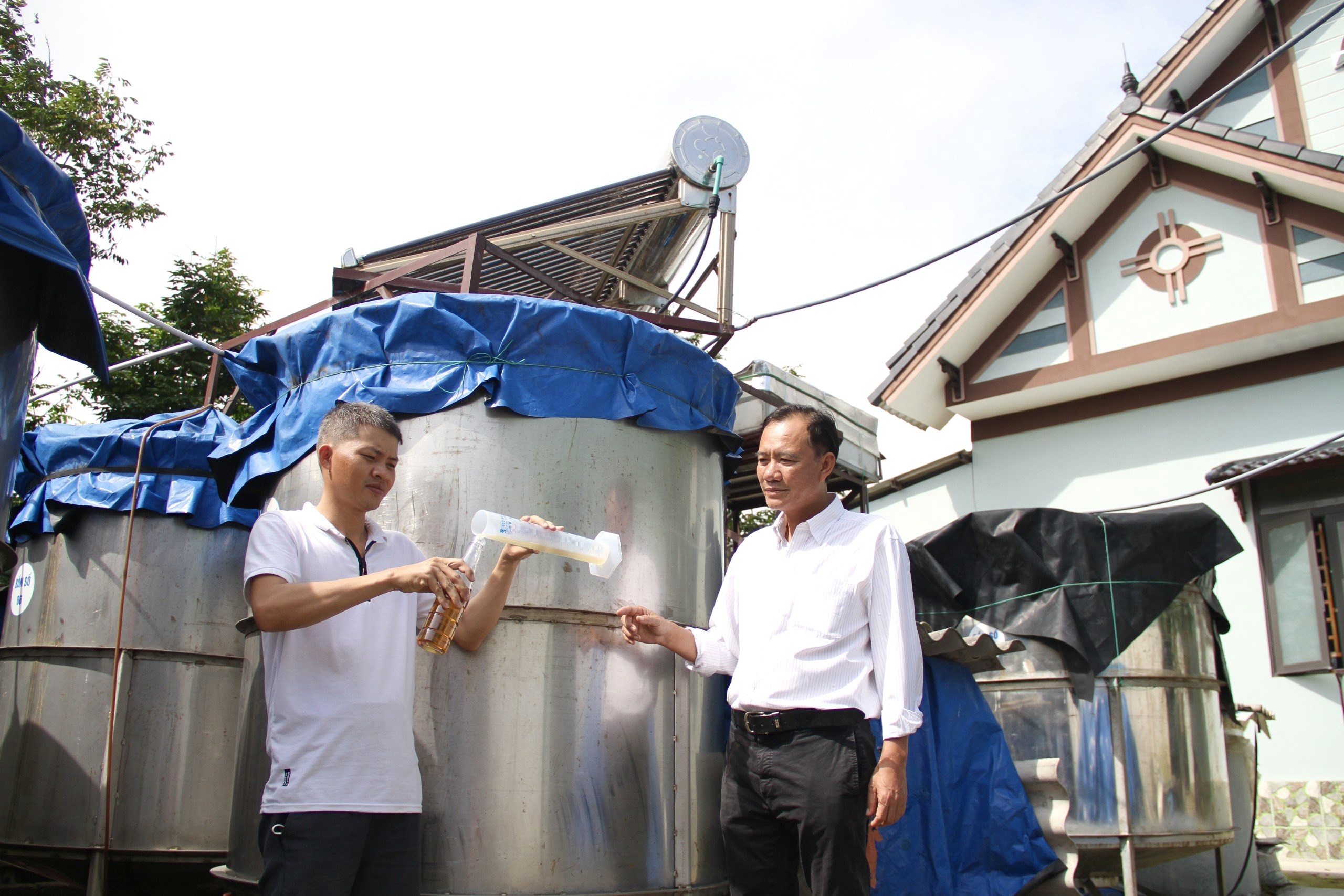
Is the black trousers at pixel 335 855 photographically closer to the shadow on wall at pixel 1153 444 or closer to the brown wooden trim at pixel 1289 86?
the shadow on wall at pixel 1153 444

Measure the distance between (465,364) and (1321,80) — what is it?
11377 mm

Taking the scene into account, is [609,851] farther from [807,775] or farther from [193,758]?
[193,758]

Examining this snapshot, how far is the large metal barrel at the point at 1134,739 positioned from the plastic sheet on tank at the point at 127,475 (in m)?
4.36

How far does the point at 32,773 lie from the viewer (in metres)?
5.31

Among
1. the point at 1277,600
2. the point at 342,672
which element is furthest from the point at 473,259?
the point at 1277,600

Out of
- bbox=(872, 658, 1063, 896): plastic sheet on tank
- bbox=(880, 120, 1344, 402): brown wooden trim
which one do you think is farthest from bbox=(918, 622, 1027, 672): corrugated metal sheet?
bbox=(880, 120, 1344, 402): brown wooden trim

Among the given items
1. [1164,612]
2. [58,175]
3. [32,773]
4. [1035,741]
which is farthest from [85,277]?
[1164,612]

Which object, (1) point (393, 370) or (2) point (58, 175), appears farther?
(1) point (393, 370)

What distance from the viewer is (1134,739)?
5094 mm

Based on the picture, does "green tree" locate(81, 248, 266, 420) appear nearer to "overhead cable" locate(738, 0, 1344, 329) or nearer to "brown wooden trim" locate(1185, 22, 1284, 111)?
"overhead cable" locate(738, 0, 1344, 329)

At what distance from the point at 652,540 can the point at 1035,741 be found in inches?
98.7

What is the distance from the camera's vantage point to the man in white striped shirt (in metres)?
3.01

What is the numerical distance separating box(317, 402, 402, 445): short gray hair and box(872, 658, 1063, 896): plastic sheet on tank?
103 inches

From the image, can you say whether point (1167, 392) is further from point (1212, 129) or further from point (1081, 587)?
point (1081, 587)
